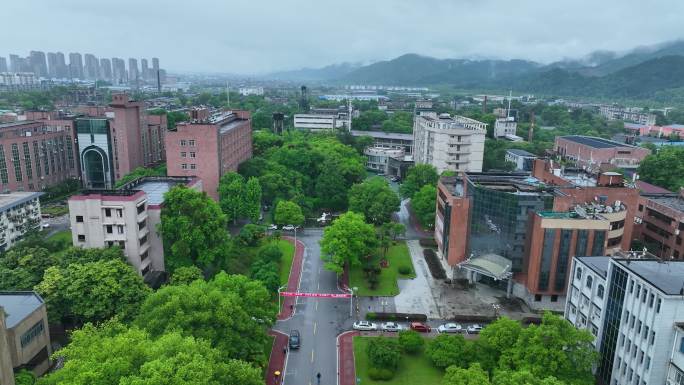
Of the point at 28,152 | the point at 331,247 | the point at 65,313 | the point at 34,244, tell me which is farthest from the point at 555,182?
→ the point at 28,152

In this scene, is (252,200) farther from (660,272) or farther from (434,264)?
(660,272)

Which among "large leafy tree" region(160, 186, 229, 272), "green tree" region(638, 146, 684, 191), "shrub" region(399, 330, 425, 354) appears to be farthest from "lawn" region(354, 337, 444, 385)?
"green tree" region(638, 146, 684, 191)

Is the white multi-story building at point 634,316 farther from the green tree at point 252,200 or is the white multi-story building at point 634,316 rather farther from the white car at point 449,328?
the green tree at point 252,200

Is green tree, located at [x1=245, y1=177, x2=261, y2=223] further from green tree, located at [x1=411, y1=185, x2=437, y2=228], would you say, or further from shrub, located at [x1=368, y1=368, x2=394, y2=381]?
shrub, located at [x1=368, y1=368, x2=394, y2=381]

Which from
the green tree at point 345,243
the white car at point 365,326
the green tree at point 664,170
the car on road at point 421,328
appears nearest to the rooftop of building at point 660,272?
the car on road at point 421,328

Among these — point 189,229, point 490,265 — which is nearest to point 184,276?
point 189,229

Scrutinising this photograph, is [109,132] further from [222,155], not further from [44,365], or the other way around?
[44,365]
